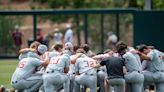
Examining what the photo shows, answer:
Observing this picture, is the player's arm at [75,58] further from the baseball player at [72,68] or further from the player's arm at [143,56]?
the player's arm at [143,56]

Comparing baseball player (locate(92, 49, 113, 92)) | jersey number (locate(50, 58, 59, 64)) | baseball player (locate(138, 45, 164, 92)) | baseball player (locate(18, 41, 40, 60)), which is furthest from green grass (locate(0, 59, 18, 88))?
baseball player (locate(138, 45, 164, 92))

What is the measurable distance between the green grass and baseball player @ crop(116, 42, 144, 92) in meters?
6.69

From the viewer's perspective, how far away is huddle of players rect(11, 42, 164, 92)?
25922 millimetres

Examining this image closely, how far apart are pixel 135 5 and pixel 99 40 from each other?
1250cm

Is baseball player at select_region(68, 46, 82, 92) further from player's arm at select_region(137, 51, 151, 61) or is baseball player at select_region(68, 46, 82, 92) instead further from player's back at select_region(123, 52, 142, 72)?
player's arm at select_region(137, 51, 151, 61)

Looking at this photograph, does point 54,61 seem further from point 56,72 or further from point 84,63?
point 84,63

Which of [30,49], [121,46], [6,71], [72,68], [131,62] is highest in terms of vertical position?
[121,46]

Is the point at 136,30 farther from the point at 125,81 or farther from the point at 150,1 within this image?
the point at 125,81

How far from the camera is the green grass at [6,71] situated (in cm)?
3399

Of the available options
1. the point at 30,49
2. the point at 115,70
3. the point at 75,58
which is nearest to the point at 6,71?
the point at 30,49

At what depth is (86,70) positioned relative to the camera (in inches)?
1029

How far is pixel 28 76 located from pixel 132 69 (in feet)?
9.82

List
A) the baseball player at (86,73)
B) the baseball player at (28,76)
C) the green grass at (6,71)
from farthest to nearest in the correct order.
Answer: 1. the green grass at (6,71)
2. the baseball player at (28,76)
3. the baseball player at (86,73)

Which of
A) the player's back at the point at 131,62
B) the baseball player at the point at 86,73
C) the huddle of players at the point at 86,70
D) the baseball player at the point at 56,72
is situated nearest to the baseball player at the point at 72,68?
the huddle of players at the point at 86,70
